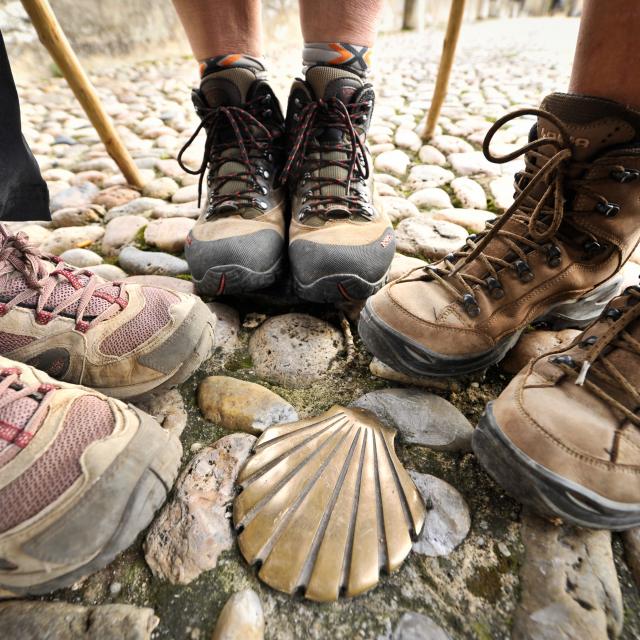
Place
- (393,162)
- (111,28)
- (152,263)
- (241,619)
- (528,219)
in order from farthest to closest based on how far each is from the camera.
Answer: (111,28), (393,162), (152,263), (528,219), (241,619)

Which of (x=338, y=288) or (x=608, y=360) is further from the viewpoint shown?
(x=338, y=288)

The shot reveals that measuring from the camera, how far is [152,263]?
1.35m

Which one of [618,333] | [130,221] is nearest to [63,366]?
[130,221]

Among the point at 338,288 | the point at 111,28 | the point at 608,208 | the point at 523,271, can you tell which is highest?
the point at 111,28

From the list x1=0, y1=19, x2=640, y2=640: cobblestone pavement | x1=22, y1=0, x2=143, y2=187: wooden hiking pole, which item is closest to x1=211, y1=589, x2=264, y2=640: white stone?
x1=0, y1=19, x2=640, y2=640: cobblestone pavement

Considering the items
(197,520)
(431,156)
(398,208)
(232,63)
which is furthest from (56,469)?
(431,156)

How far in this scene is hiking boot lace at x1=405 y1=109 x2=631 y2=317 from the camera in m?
0.79

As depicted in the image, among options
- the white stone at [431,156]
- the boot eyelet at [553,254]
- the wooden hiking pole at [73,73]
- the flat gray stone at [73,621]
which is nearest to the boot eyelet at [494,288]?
the boot eyelet at [553,254]

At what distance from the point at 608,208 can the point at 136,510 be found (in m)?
0.98

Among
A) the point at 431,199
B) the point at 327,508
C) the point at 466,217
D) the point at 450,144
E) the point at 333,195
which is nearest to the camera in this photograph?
the point at 327,508

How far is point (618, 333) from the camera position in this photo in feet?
2.48

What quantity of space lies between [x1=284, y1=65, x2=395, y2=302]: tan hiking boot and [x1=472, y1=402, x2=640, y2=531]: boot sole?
19.7 inches

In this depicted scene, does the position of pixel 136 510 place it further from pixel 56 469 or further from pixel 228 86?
pixel 228 86

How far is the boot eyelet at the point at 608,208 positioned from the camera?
788 mm
